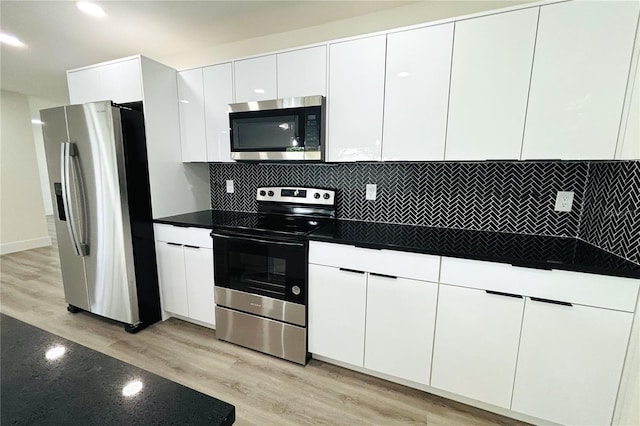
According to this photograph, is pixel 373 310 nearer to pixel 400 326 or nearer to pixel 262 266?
pixel 400 326

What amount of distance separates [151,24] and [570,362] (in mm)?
3792

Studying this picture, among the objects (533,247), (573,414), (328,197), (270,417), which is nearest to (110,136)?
(328,197)

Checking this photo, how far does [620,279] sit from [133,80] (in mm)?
3411

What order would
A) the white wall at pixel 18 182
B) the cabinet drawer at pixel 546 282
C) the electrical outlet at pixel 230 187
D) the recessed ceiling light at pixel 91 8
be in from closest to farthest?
1. the cabinet drawer at pixel 546 282
2. the recessed ceiling light at pixel 91 8
3. the electrical outlet at pixel 230 187
4. the white wall at pixel 18 182

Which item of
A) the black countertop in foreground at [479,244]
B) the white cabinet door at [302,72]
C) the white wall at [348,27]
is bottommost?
the black countertop in foreground at [479,244]

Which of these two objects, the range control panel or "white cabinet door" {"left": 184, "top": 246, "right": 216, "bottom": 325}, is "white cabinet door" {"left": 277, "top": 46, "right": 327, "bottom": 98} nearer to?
the range control panel

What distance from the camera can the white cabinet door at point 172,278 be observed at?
2361 millimetres

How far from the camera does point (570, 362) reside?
1361 millimetres

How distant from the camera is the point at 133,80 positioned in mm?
2234

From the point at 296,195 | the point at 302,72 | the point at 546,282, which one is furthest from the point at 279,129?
the point at 546,282

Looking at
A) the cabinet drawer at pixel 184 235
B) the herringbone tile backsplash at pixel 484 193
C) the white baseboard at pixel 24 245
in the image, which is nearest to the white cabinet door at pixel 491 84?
the herringbone tile backsplash at pixel 484 193

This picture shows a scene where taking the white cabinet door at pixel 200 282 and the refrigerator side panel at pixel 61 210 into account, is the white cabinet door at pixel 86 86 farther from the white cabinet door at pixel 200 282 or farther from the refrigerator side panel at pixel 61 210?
the white cabinet door at pixel 200 282

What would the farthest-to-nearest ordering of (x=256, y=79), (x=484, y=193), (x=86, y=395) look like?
(x=256, y=79) < (x=484, y=193) < (x=86, y=395)

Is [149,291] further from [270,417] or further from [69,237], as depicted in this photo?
[270,417]
